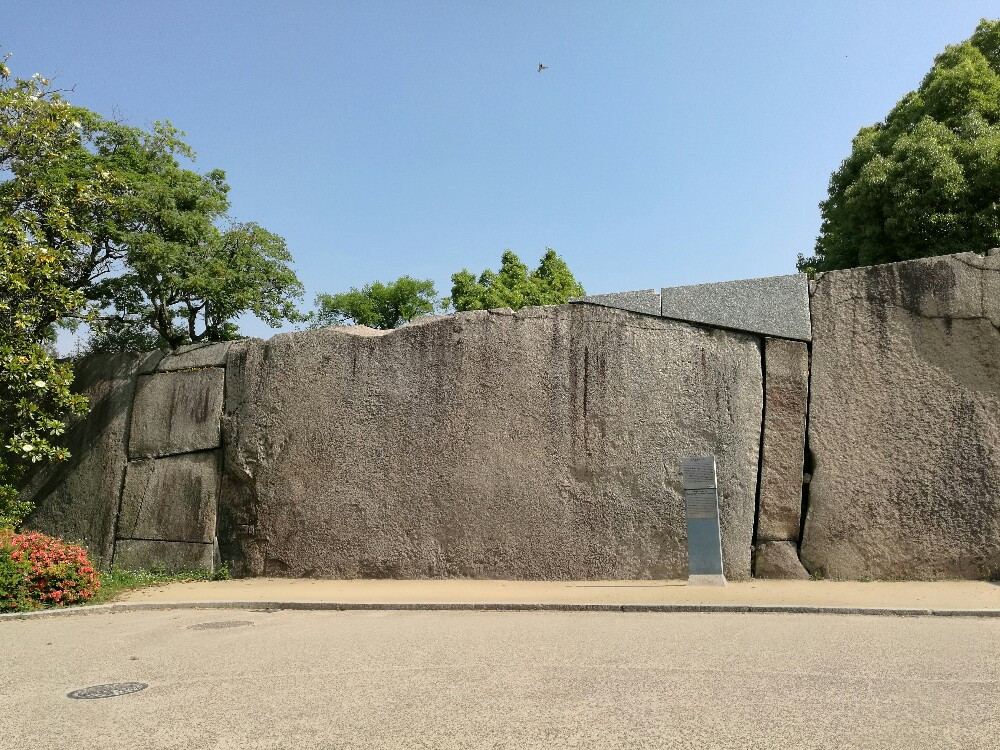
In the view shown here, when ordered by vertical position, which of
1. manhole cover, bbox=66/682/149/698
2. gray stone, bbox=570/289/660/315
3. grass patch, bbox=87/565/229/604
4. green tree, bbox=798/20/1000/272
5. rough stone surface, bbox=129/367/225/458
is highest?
green tree, bbox=798/20/1000/272

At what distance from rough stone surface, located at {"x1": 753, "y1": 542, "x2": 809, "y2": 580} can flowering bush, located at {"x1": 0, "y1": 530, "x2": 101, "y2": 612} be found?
27.0 feet

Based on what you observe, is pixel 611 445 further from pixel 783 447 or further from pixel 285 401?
pixel 285 401

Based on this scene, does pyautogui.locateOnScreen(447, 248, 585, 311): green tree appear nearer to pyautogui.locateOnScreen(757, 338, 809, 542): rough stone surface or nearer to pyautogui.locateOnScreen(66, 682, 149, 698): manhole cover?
pyautogui.locateOnScreen(757, 338, 809, 542): rough stone surface

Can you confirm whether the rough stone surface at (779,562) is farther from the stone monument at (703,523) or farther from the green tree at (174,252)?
the green tree at (174,252)

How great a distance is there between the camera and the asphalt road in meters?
3.88

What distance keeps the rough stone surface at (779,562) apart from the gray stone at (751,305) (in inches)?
101

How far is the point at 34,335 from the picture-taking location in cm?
1220

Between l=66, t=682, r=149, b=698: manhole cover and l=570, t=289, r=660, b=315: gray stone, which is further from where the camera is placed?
l=570, t=289, r=660, b=315: gray stone

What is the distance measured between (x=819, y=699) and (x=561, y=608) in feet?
12.9

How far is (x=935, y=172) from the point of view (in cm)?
1458

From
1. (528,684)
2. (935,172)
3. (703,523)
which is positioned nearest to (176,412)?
(703,523)

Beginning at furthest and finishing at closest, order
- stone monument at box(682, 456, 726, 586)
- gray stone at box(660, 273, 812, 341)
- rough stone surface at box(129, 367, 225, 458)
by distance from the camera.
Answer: rough stone surface at box(129, 367, 225, 458) < gray stone at box(660, 273, 812, 341) < stone monument at box(682, 456, 726, 586)

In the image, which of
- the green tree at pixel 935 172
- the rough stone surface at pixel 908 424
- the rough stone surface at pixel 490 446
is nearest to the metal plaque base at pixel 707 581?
the rough stone surface at pixel 490 446

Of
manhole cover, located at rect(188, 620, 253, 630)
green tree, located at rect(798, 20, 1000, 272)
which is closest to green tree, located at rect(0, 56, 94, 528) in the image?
manhole cover, located at rect(188, 620, 253, 630)
